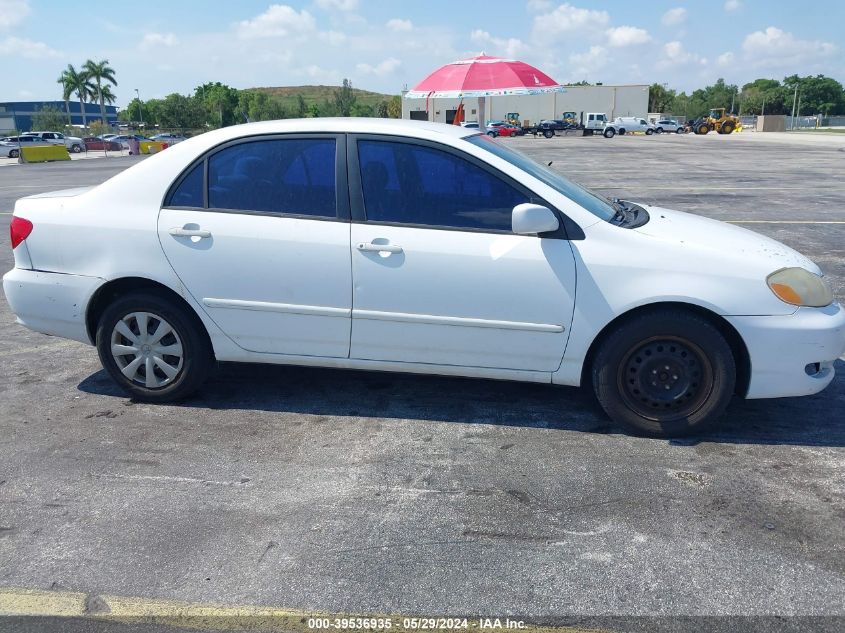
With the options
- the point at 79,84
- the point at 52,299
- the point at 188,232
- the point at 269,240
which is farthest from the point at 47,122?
the point at 269,240

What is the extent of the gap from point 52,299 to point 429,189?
2.41m

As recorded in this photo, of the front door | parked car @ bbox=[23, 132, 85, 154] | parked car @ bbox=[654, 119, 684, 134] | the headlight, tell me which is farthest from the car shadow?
parked car @ bbox=[654, 119, 684, 134]

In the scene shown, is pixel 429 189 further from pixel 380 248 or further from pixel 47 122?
pixel 47 122

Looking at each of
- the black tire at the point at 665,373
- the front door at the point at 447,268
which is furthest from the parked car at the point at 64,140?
the black tire at the point at 665,373

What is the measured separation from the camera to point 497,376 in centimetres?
397

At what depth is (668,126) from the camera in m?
66.1

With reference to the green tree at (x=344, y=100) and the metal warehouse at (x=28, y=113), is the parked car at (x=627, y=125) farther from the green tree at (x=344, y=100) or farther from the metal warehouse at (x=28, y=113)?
the metal warehouse at (x=28, y=113)

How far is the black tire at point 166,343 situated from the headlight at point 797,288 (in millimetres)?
3208

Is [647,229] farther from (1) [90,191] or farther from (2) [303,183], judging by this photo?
(1) [90,191]

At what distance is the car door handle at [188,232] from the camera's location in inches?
159

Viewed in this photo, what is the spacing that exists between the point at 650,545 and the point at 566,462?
759mm

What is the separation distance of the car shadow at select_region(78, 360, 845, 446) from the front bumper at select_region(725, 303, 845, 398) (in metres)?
0.35

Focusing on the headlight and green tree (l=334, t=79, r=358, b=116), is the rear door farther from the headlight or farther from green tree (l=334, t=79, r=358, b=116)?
green tree (l=334, t=79, r=358, b=116)

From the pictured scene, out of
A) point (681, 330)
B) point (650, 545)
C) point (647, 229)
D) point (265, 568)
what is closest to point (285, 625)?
point (265, 568)
